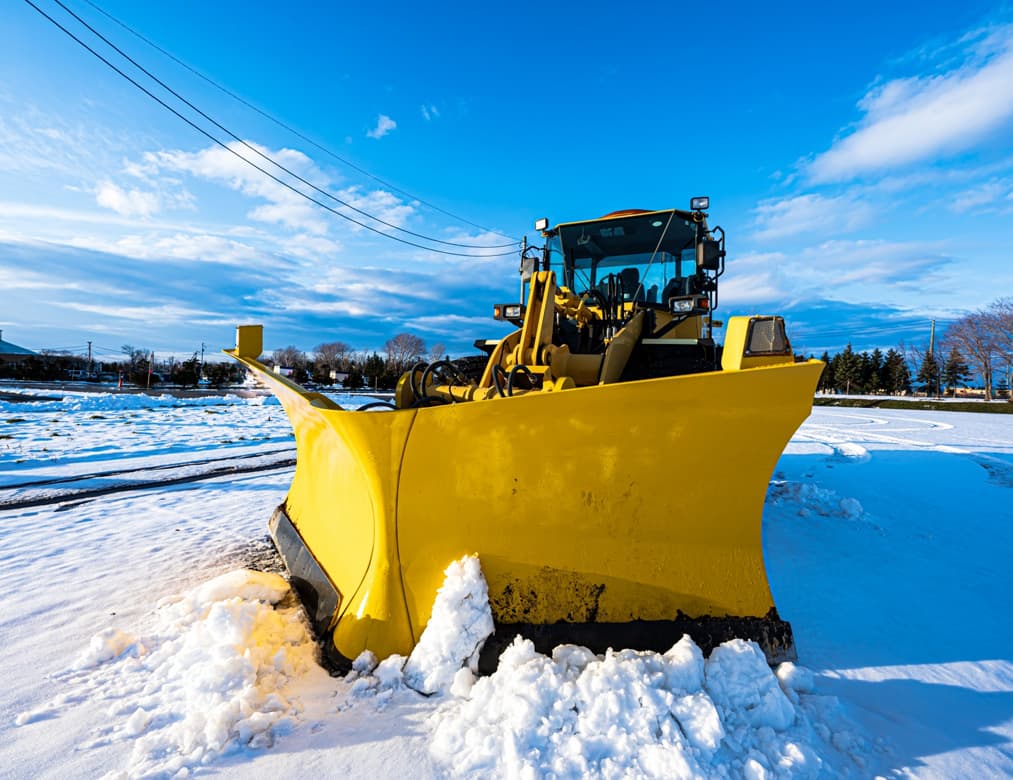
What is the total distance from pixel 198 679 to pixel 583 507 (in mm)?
A: 1774

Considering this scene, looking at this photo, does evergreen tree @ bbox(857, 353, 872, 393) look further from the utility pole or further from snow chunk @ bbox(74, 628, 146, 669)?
snow chunk @ bbox(74, 628, 146, 669)

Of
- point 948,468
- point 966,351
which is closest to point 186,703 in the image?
point 948,468

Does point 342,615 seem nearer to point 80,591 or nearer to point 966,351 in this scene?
point 80,591

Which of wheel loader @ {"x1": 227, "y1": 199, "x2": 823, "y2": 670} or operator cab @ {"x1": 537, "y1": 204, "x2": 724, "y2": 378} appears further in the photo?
operator cab @ {"x1": 537, "y1": 204, "x2": 724, "y2": 378}

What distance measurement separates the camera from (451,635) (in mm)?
2166

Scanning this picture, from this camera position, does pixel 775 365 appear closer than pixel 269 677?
No

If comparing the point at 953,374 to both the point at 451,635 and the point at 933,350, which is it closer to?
the point at 933,350

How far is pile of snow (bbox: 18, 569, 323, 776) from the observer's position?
6.01ft

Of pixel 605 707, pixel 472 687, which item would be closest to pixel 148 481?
pixel 472 687

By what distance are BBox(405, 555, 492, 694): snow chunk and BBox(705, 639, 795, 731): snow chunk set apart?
0.97 meters

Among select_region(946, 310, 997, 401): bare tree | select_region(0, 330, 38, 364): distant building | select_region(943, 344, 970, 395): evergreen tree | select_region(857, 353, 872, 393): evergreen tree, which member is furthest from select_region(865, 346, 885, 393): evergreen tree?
select_region(0, 330, 38, 364): distant building

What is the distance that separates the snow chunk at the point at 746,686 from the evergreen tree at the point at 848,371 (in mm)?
59727

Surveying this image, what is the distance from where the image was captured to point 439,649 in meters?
2.17

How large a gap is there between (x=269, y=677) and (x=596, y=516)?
62.8 inches
